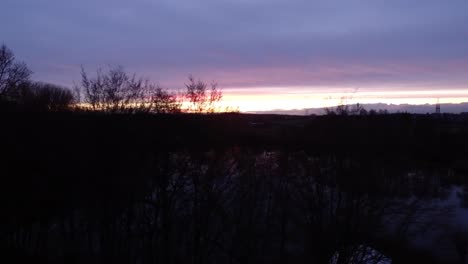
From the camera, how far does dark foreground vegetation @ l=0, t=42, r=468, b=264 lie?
20.0m

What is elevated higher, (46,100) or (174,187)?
(46,100)

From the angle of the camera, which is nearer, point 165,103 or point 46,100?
point 165,103

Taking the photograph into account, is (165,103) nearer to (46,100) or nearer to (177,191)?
(177,191)

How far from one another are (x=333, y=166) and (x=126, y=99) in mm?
10757

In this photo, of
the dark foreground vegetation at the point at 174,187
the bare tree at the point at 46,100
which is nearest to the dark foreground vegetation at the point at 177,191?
the dark foreground vegetation at the point at 174,187

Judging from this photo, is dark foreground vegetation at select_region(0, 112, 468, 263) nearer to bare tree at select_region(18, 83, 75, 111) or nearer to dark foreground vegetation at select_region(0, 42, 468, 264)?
dark foreground vegetation at select_region(0, 42, 468, 264)

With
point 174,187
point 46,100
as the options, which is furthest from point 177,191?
point 46,100

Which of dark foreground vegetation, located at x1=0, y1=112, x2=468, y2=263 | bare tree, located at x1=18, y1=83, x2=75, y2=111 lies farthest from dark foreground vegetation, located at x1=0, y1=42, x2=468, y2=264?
bare tree, located at x1=18, y1=83, x2=75, y2=111

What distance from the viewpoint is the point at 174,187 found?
21000mm

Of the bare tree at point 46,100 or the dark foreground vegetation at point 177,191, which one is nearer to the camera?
the dark foreground vegetation at point 177,191

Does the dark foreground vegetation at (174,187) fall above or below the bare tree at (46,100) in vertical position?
below

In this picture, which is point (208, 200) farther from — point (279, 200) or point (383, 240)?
point (383, 240)

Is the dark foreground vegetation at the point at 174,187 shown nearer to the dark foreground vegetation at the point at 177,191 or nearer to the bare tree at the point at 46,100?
the dark foreground vegetation at the point at 177,191

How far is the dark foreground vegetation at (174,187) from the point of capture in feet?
65.5
